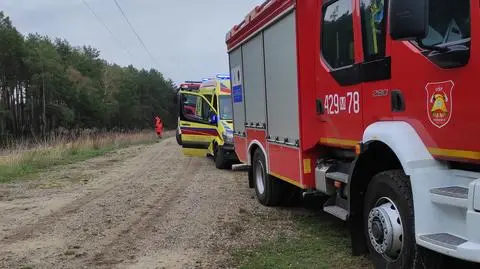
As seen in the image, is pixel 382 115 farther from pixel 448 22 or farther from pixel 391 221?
pixel 448 22

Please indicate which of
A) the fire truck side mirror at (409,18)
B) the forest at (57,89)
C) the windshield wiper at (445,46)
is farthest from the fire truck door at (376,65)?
the forest at (57,89)

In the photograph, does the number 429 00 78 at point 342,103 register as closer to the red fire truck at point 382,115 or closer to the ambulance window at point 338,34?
the red fire truck at point 382,115

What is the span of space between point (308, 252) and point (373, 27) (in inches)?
100

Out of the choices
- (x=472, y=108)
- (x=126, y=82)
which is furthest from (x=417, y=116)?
(x=126, y=82)

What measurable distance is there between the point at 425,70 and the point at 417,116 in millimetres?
383

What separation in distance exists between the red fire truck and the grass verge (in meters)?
0.33

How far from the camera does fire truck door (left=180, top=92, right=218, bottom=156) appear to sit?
Result: 54.6 ft

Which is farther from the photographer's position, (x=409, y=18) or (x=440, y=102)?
(x=440, y=102)

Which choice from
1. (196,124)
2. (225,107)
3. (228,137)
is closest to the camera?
(228,137)

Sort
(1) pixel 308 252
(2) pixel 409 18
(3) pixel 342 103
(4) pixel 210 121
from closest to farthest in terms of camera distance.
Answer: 1. (2) pixel 409 18
2. (3) pixel 342 103
3. (1) pixel 308 252
4. (4) pixel 210 121

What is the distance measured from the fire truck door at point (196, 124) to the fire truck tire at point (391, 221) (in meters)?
11.7

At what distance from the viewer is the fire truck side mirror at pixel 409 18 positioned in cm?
351

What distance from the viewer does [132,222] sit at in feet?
26.7

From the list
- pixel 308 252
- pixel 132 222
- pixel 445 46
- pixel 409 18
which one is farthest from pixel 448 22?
pixel 132 222
